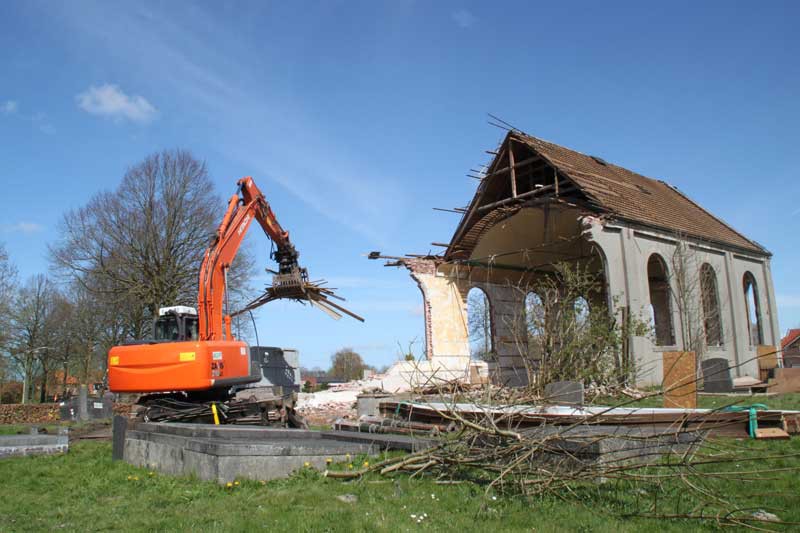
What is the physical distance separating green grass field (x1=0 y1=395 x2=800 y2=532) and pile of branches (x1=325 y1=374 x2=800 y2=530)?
0.04 m

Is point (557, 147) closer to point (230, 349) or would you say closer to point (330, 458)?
point (230, 349)

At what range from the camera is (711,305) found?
23094 millimetres

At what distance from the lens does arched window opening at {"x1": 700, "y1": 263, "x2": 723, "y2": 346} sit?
2233 cm

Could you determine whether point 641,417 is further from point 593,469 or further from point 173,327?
point 173,327

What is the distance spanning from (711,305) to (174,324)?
18.1 m

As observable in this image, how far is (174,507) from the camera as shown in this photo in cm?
664

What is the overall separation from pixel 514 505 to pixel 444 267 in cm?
1918

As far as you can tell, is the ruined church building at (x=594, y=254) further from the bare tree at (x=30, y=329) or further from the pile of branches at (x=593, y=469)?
the bare tree at (x=30, y=329)

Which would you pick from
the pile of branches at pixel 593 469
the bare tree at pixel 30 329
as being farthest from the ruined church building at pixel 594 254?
the bare tree at pixel 30 329

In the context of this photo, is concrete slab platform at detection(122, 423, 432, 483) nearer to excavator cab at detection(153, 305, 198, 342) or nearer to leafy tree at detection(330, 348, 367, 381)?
excavator cab at detection(153, 305, 198, 342)

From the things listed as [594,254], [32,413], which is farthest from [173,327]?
[594,254]

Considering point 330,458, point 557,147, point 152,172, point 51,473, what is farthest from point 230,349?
point 152,172

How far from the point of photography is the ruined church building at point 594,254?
18.8 metres

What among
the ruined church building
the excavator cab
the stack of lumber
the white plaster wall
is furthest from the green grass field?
the ruined church building
